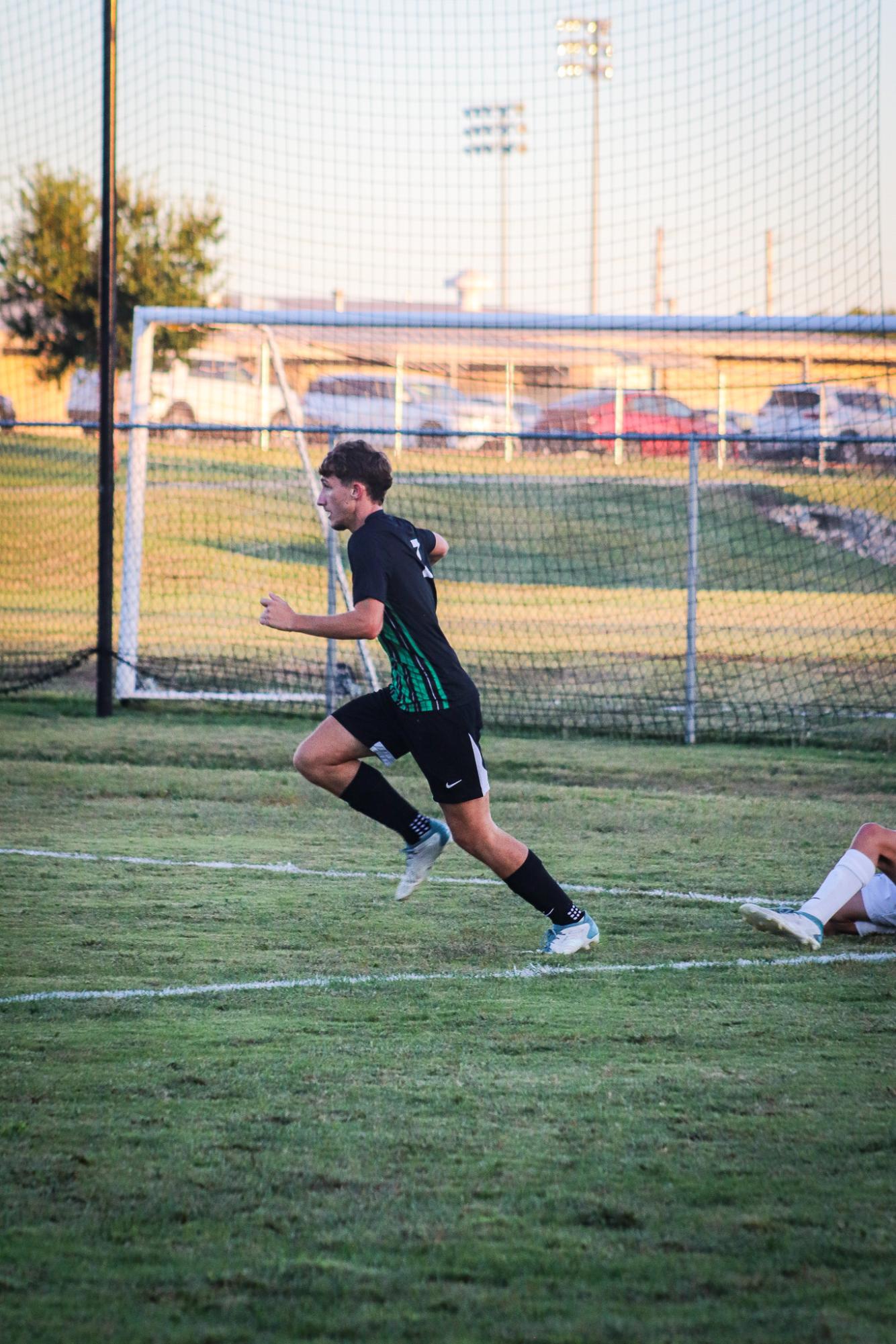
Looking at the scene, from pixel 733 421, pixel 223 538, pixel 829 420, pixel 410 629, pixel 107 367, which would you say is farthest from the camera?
pixel 733 421

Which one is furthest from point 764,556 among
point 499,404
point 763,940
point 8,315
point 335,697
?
point 8,315

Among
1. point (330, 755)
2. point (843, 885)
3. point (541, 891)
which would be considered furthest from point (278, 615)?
point (843, 885)

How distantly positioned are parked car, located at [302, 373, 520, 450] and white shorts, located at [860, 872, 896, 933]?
1309 centimetres

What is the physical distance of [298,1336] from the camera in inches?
110

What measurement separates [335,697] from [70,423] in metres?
3.22

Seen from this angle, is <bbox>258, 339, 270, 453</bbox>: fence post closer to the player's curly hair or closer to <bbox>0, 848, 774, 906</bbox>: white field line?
<bbox>0, 848, 774, 906</bbox>: white field line

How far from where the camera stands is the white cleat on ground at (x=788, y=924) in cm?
560

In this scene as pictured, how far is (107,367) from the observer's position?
12336 millimetres

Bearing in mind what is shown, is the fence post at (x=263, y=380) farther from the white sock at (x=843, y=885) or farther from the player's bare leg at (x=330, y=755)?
the white sock at (x=843, y=885)

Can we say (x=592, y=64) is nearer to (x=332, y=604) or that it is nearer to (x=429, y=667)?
(x=332, y=604)

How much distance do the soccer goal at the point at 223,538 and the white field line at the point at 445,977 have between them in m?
6.43

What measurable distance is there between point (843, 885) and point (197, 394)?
74.2 ft

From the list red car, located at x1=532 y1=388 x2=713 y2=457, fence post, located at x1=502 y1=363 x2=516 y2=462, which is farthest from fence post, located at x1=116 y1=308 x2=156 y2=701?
red car, located at x1=532 y1=388 x2=713 y2=457

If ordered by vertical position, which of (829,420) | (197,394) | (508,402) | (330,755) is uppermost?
(197,394)
